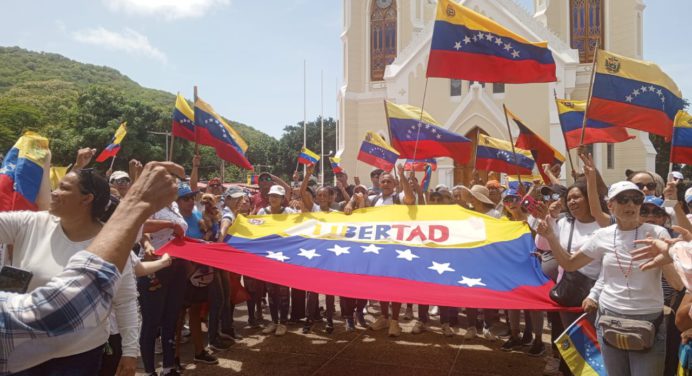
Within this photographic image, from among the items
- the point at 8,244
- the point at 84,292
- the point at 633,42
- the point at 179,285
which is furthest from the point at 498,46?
the point at 633,42

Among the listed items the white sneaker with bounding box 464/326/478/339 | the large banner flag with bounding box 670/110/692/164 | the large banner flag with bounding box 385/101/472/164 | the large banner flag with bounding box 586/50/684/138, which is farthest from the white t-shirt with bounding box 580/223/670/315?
the large banner flag with bounding box 385/101/472/164

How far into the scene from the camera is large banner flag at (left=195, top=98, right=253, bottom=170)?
846 centimetres

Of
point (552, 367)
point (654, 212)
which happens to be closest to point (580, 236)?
point (654, 212)

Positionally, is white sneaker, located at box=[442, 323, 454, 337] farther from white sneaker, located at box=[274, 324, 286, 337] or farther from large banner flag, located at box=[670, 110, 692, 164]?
large banner flag, located at box=[670, 110, 692, 164]

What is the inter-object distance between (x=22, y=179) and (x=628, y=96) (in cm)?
735

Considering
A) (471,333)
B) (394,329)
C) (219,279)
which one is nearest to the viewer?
(219,279)

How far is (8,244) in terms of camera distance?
2904 mm

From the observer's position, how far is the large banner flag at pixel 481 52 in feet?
24.1

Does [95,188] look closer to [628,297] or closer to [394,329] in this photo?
[628,297]

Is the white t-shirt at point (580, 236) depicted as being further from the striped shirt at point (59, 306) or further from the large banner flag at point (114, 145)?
the large banner flag at point (114, 145)

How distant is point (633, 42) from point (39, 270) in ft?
105

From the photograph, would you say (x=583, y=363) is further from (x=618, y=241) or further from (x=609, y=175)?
(x=609, y=175)

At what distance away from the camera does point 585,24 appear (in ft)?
94.4

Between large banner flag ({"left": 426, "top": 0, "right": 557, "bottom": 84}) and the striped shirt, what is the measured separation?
6.84 m
